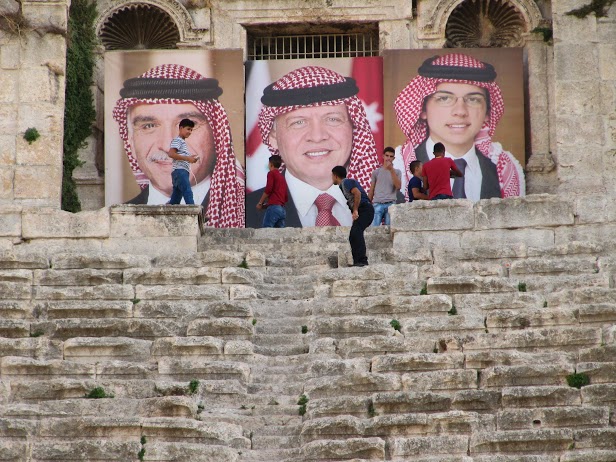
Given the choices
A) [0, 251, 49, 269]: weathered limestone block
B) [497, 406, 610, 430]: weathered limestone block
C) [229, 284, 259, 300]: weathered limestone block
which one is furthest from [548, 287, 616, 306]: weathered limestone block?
[0, 251, 49, 269]: weathered limestone block

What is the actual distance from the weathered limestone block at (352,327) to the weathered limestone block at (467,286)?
100 centimetres

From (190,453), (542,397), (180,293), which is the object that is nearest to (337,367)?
(190,453)

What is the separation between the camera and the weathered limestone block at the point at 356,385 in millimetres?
15109

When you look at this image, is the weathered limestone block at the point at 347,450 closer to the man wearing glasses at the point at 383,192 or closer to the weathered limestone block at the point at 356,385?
the weathered limestone block at the point at 356,385

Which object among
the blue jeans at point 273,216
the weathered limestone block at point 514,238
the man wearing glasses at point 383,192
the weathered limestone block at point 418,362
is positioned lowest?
the weathered limestone block at point 418,362

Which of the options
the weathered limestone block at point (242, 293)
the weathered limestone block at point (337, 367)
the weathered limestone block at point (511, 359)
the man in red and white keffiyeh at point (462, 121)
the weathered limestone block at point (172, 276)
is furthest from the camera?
the man in red and white keffiyeh at point (462, 121)

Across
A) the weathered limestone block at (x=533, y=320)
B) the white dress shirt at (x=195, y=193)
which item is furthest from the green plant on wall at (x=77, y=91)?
the weathered limestone block at (x=533, y=320)

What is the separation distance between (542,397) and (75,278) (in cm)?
628

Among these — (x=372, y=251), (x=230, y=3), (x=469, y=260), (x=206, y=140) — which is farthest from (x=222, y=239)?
(x=230, y=3)

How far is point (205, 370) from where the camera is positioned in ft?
51.5

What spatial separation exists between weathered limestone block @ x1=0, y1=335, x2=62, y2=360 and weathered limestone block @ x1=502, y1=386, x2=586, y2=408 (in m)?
5.00

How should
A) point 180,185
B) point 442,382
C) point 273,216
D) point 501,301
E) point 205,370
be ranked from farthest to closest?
point 273,216, point 180,185, point 501,301, point 205,370, point 442,382

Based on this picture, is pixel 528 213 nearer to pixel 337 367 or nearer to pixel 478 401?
pixel 337 367

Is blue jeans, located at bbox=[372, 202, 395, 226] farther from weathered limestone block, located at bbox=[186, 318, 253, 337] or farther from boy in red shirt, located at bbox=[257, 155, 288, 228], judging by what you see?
weathered limestone block, located at bbox=[186, 318, 253, 337]
